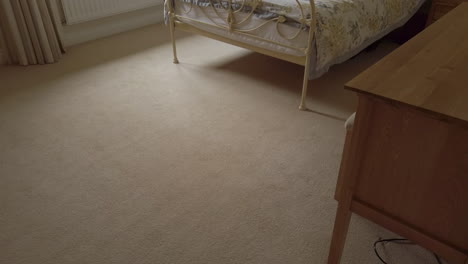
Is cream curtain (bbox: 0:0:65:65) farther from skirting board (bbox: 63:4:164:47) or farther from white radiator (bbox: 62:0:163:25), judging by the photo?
skirting board (bbox: 63:4:164:47)

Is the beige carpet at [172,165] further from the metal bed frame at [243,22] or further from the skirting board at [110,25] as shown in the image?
the skirting board at [110,25]

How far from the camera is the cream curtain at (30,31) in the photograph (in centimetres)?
279

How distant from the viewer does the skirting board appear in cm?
343

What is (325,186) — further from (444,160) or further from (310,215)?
(444,160)

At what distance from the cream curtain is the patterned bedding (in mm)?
1294

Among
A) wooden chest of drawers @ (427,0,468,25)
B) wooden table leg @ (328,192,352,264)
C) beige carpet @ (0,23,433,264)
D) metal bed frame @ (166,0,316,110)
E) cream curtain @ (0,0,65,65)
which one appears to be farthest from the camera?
wooden chest of drawers @ (427,0,468,25)

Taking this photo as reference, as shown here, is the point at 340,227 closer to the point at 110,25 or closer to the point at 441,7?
the point at 441,7

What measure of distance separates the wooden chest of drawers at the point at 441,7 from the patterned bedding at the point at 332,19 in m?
Answer: 0.78

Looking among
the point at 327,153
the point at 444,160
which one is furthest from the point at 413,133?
the point at 327,153

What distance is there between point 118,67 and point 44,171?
1389 millimetres

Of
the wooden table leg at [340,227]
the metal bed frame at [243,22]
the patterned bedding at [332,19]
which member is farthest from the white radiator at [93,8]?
the wooden table leg at [340,227]

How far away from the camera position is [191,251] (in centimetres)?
140

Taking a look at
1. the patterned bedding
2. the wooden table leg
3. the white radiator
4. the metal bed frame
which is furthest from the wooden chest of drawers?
the white radiator

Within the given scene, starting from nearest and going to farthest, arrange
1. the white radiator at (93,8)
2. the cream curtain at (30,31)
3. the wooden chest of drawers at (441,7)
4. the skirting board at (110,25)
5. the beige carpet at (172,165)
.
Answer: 1. the beige carpet at (172,165)
2. the cream curtain at (30,31)
3. the wooden chest of drawers at (441,7)
4. the white radiator at (93,8)
5. the skirting board at (110,25)
